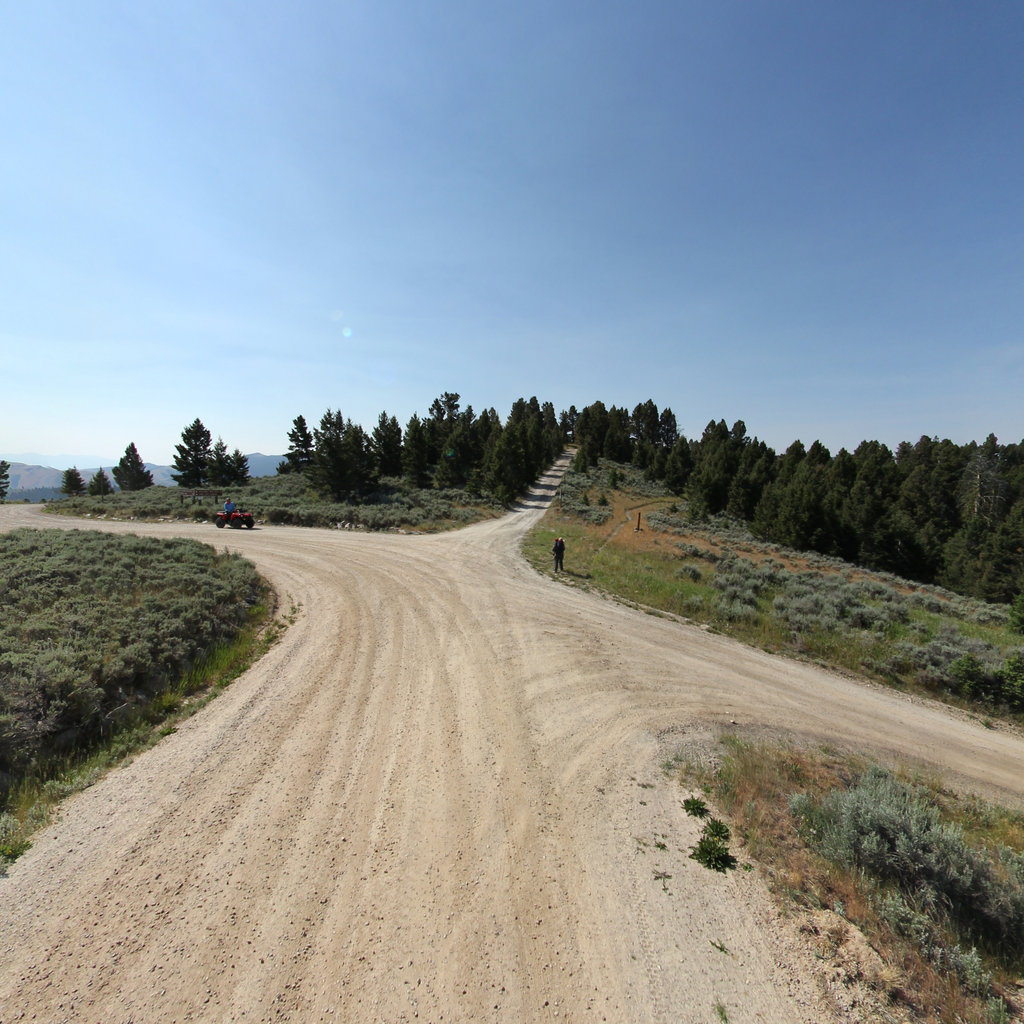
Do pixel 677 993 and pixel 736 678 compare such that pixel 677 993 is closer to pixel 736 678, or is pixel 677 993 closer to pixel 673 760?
pixel 673 760

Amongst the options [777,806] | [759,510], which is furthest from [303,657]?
[759,510]

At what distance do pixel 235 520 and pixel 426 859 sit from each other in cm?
3135

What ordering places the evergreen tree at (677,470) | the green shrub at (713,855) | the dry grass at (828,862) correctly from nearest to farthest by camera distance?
the dry grass at (828,862)
the green shrub at (713,855)
the evergreen tree at (677,470)

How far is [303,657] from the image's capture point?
36.2 feet

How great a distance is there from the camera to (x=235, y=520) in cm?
3016

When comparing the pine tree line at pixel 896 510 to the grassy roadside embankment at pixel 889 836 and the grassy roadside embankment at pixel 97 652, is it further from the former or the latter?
the grassy roadside embankment at pixel 97 652

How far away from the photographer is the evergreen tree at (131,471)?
222ft

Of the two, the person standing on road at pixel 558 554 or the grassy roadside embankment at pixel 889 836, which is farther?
the person standing on road at pixel 558 554

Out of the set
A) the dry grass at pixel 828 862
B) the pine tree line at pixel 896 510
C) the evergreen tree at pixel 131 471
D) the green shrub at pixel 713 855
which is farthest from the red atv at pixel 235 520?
the evergreen tree at pixel 131 471

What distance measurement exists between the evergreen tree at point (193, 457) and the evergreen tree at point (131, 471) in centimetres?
708

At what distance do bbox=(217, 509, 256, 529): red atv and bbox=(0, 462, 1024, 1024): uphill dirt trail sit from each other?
2296cm

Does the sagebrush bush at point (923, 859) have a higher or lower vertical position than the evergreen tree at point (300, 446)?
lower

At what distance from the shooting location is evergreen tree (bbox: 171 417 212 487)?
64688mm

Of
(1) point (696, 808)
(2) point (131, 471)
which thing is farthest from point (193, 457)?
(1) point (696, 808)
